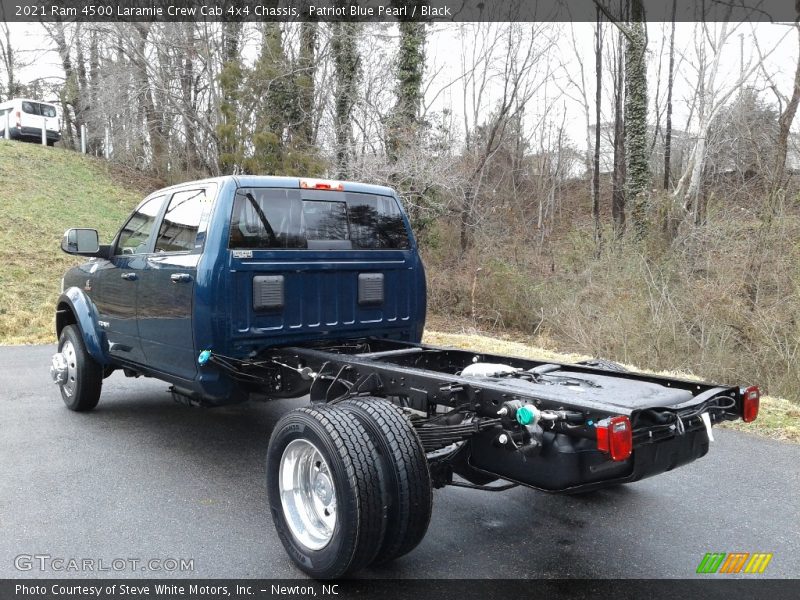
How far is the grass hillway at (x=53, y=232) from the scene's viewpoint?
386 inches

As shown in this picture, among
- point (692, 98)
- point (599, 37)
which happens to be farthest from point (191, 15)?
point (692, 98)

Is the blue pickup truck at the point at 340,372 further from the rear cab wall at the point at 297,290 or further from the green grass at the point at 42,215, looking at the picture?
the green grass at the point at 42,215

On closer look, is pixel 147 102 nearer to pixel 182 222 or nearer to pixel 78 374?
pixel 78 374

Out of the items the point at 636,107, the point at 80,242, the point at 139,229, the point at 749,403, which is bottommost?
the point at 749,403

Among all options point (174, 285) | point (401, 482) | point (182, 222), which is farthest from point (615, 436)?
point (182, 222)

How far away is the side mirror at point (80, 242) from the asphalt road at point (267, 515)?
5.32 feet

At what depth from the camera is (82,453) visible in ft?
17.5

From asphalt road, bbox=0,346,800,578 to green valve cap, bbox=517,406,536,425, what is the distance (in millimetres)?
942

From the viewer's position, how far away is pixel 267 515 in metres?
4.18

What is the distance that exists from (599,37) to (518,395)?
27.2 meters

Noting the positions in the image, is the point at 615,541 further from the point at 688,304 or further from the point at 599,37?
the point at 599,37

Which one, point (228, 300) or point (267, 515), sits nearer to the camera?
point (267, 515)

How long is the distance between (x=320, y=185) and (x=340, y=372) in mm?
1741

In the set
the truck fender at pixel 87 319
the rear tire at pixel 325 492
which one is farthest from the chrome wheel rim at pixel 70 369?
the rear tire at pixel 325 492
